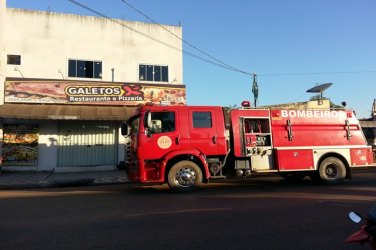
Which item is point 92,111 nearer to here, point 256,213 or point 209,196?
point 209,196

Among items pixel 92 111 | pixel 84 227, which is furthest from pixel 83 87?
pixel 84 227

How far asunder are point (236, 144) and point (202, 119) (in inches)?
52.7

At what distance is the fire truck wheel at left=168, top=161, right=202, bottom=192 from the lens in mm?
A: 11625

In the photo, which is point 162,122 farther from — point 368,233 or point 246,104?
point 368,233

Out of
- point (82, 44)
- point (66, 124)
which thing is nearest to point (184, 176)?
point (66, 124)

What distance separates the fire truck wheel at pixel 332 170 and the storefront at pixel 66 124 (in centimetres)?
954

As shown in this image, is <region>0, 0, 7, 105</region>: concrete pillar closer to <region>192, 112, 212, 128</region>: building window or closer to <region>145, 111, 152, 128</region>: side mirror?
<region>145, 111, 152, 128</region>: side mirror

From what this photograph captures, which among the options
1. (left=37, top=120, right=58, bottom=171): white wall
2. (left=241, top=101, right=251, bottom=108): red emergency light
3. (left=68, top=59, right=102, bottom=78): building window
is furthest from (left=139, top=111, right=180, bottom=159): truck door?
(left=68, top=59, right=102, bottom=78): building window

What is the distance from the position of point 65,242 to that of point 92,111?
13.5 metres

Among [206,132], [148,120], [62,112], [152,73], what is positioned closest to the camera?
[148,120]

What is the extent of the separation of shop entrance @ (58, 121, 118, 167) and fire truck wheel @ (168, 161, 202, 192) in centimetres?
948

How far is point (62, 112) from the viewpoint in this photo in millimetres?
18625

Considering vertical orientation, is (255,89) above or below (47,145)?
above

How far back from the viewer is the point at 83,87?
20016mm
